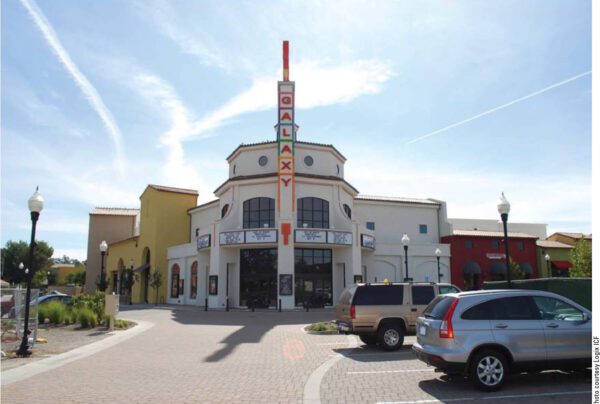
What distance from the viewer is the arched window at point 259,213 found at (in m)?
32.2

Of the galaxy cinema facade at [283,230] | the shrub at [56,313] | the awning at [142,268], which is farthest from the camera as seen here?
the awning at [142,268]

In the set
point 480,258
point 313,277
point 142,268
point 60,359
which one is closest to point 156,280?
point 142,268

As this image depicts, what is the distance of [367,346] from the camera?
1357 centimetres

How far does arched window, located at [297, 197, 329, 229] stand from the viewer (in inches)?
1266

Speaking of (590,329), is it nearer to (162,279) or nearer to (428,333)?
(428,333)

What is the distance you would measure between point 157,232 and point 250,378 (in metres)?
35.5

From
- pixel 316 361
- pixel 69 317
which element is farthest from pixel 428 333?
pixel 69 317

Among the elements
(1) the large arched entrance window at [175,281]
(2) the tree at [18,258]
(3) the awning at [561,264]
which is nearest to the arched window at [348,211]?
(1) the large arched entrance window at [175,281]

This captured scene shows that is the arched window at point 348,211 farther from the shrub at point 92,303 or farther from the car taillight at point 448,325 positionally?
the car taillight at point 448,325

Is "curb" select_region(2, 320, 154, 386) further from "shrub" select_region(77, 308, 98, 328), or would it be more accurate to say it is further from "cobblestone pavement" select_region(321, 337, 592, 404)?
"cobblestone pavement" select_region(321, 337, 592, 404)

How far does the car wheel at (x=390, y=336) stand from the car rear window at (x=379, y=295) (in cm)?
68

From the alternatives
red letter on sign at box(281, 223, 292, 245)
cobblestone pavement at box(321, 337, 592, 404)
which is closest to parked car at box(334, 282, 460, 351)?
cobblestone pavement at box(321, 337, 592, 404)

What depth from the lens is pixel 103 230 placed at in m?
55.8

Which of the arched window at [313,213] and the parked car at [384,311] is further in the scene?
the arched window at [313,213]
